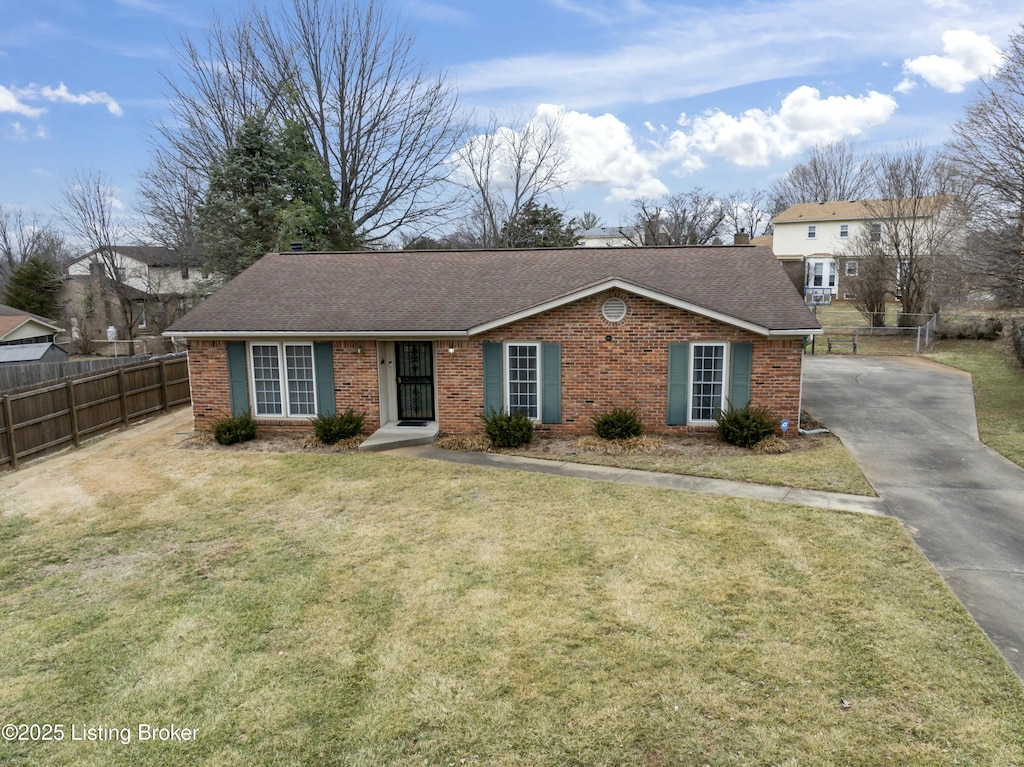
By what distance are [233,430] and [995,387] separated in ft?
69.4

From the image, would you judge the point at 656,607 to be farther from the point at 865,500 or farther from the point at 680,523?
the point at 865,500

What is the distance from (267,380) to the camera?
1457cm

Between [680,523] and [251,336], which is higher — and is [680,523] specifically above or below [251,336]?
below

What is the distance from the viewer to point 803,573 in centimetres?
702

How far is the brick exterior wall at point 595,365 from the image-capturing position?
13.0 meters

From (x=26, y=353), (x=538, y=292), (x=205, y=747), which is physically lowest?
(x=205, y=747)

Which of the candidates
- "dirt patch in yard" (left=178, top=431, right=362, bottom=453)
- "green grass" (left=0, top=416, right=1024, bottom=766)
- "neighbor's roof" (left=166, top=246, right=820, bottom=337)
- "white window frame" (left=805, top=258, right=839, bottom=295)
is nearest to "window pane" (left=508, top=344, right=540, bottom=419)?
"neighbor's roof" (left=166, top=246, right=820, bottom=337)

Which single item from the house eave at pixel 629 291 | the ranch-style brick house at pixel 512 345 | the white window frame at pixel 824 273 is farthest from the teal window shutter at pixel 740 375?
the white window frame at pixel 824 273

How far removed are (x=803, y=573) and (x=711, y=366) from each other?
6.71 m

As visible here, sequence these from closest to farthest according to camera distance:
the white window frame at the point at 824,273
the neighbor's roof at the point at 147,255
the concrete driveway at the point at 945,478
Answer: the concrete driveway at the point at 945,478, the neighbor's roof at the point at 147,255, the white window frame at the point at 824,273

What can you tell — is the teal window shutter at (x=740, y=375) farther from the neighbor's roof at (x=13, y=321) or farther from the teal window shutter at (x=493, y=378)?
the neighbor's roof at (x=13, y=321)

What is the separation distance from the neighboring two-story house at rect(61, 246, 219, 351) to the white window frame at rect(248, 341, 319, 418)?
1113 inches

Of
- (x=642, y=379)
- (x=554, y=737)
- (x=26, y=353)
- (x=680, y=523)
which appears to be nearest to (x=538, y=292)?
(x=642, y=379)

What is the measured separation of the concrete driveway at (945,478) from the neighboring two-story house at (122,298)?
37.5 m
